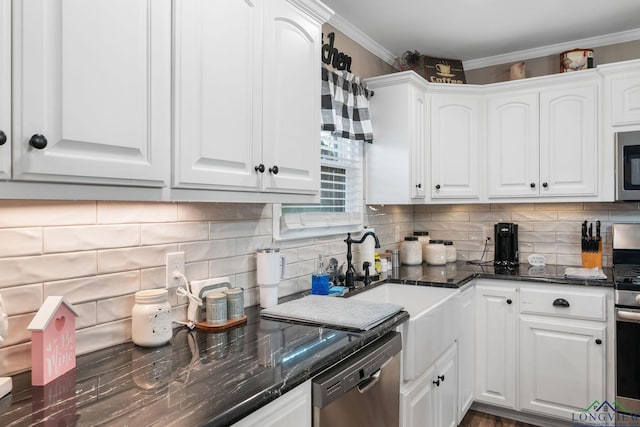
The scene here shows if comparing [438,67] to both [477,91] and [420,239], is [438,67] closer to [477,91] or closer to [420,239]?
[477,91]

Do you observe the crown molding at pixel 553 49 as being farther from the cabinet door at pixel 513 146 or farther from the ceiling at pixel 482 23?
the cabinet door at pixel 513 146

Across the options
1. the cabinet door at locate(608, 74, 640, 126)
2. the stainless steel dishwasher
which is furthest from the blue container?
the cabinet door at locate(608, 74, 640, 126)

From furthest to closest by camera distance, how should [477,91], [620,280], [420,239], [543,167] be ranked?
1. [420,239]
2. [477,91]
3. [543,167]
4. [620,280]

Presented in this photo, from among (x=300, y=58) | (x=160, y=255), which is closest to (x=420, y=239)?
(x=300, y=58)

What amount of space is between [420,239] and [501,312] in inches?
34.7

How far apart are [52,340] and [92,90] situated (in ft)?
2.17

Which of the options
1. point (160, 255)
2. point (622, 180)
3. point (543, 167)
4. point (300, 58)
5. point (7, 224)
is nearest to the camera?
point (7, 224)

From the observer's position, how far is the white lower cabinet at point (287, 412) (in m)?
1.08

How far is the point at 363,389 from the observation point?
152 centimetres

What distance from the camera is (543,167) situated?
3.02 metres

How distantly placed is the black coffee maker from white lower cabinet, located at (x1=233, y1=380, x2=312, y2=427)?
2.43 meters

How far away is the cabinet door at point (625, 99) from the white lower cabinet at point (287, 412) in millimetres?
2719

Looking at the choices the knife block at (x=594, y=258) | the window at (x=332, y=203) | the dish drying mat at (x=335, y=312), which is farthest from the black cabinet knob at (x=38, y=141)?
the knife block at (x=594, y=258)

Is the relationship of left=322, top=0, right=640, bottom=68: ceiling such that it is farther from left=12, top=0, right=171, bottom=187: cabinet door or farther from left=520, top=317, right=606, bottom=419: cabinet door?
left=520, top=317, right=606, bottom=419: cabinet door
